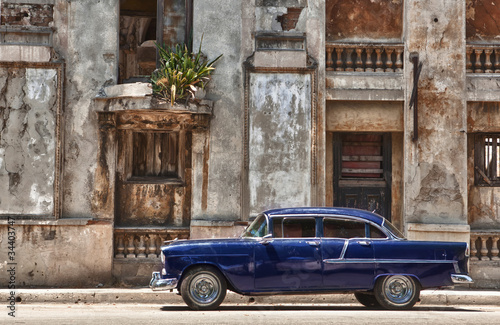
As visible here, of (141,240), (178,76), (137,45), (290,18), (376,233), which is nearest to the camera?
(376,233)

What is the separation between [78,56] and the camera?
14742mm

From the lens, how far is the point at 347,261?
10.7 meters

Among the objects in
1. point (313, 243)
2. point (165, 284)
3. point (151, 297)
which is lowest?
point (151, 297)

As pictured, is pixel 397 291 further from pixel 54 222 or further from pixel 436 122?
pixel 54 222

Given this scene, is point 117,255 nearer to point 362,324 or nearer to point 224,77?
point 224,77

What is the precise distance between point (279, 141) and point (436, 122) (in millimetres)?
3142

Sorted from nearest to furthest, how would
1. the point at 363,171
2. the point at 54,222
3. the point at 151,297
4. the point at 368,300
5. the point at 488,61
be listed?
the point at 368,300 < the point at 151,297 < the point at 54,222 < the point at 488,61 < the point at 363,171

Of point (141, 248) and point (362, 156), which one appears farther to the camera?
point (362, 156)

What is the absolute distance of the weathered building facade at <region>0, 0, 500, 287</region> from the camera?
47.6 feet

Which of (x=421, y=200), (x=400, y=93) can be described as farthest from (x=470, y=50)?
(x=421, y=200)

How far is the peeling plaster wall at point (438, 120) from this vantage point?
14.8 m

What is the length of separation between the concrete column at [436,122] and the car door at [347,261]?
424 cm

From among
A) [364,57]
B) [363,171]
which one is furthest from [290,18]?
[363,171]

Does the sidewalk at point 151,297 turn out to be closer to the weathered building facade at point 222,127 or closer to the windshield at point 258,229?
the weathered building facade at point 222,127
